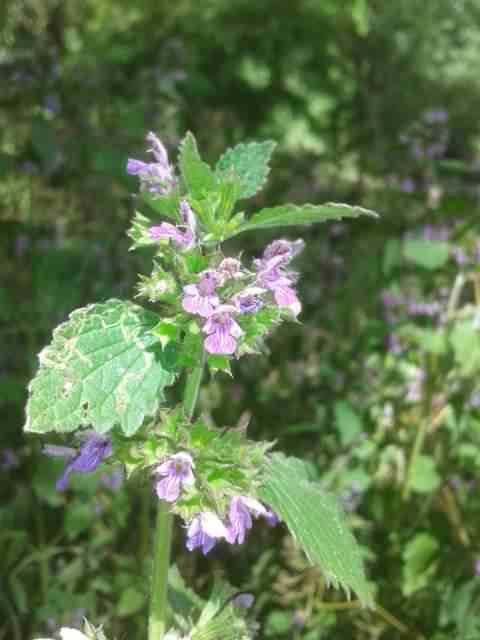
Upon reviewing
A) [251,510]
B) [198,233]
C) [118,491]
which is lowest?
[118,491]

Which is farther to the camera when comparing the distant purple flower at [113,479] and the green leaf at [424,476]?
the distant purple flower at [113,479]

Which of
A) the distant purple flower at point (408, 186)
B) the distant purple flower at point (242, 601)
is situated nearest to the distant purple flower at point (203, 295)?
the distant purple flower at point (242, 601)

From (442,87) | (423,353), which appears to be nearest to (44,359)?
(423,353)

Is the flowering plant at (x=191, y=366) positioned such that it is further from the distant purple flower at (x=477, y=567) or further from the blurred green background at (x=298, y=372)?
the distant purple flower at (x=477, y=567)

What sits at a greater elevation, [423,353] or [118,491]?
[423,353]

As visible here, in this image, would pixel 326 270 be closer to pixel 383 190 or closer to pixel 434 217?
pixel 383 190

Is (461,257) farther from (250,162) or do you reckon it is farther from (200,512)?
(200,512)

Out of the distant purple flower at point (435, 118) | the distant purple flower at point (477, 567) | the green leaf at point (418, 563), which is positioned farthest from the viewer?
the distant purple flower at point (435, 118)

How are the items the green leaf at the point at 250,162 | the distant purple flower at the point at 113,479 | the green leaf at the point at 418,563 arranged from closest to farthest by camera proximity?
the green leaf at the point at 250,162 < the green leaf at the point at 418,563 < the distant purple flower at the point at 113,479
